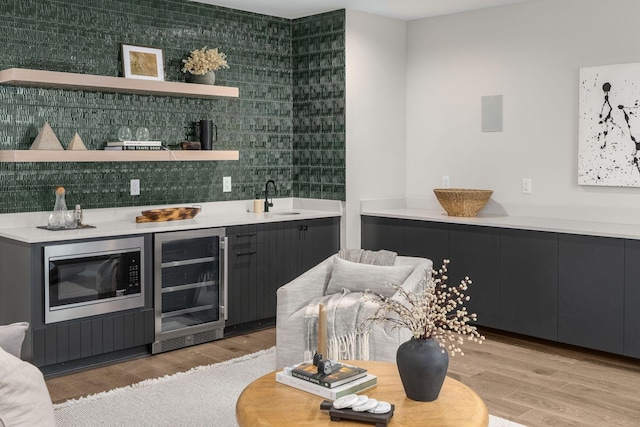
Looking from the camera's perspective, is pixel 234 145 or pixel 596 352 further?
pixel 234 145

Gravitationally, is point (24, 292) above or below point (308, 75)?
below

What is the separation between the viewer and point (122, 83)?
468 cm

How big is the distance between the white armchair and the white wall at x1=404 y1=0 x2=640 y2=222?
1.65 m

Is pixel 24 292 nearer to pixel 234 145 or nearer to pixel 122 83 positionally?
pixel 122 83

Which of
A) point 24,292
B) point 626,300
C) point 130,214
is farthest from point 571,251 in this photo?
point 24,292

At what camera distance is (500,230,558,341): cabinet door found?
4.74 meters

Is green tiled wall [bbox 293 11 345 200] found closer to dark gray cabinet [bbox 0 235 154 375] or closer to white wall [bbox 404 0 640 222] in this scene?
white wall [bbox 404 0 640 222]

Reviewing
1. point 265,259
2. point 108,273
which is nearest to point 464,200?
point 265,259

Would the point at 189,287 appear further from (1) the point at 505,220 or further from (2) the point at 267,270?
(1) the point at 505,220

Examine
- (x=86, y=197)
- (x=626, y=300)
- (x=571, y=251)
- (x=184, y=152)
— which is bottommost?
(x=626, y=300)

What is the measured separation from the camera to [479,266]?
512 centimetres

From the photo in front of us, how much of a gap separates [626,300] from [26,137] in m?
3.88

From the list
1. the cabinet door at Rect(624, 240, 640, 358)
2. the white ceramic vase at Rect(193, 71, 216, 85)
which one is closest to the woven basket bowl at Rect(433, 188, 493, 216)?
the cabinet door at Rect(624, 240, 640, 358)

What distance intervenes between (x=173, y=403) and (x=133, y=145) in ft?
6.12
